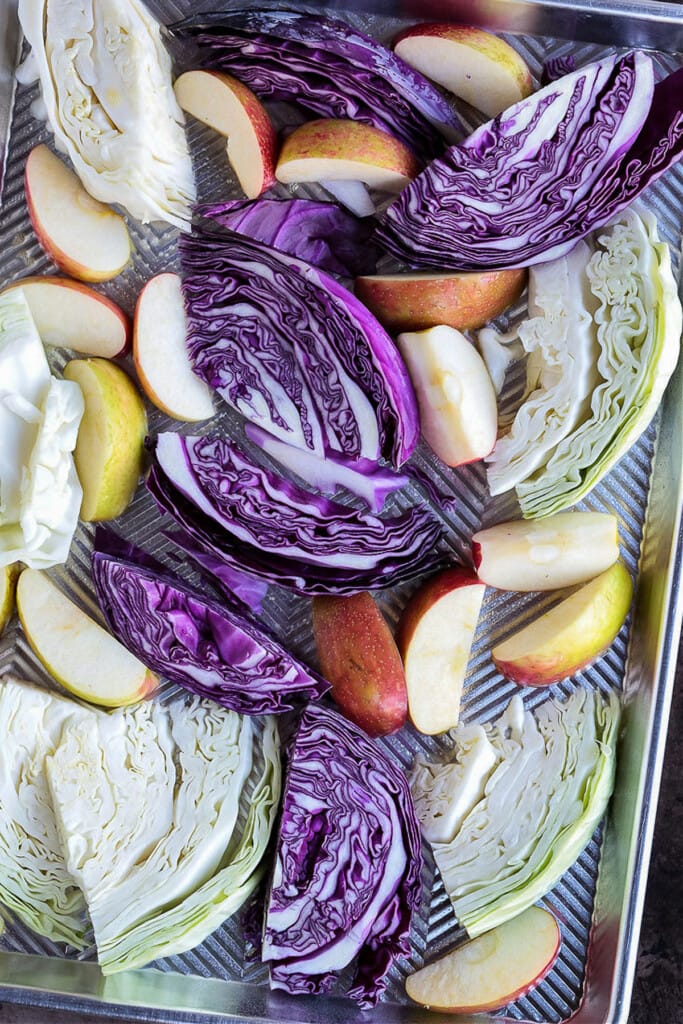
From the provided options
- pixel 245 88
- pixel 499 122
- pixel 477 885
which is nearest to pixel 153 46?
pixel 245 88

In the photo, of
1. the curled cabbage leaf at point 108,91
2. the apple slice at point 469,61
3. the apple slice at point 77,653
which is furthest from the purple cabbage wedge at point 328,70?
the apple slice at point 77,653

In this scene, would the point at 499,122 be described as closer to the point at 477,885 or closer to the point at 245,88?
the point at 245,88

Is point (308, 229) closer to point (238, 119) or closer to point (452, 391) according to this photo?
point (238, 119)

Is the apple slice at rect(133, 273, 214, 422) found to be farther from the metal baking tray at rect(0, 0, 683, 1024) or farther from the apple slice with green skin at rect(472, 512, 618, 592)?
the apple slice with green skin at rect(472, 512, 618, 592)

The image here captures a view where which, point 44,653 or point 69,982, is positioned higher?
point 44,653

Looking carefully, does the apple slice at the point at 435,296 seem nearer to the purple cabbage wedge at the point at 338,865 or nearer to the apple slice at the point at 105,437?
the apple slice at the point at 105,437

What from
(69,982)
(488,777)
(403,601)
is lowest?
(69,982)

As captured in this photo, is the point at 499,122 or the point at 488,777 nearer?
the point at 499,122
